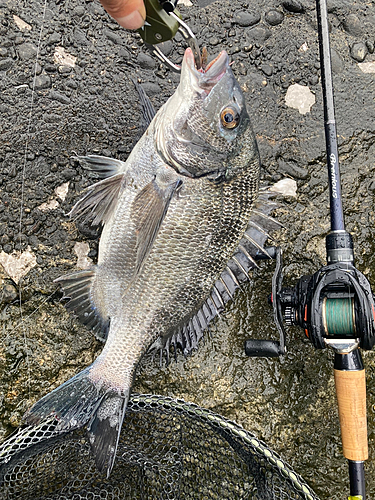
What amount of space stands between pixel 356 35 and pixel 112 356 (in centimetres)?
262

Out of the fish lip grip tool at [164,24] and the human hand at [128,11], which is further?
the fish lip grip tool at [164,24]

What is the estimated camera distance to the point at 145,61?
103 inches

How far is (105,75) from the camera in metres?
2.57

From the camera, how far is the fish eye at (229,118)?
6.61 ft

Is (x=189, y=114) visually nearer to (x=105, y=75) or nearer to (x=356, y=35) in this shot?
(x=105, y=75)

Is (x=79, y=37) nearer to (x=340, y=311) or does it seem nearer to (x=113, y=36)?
(x=113, y=36)

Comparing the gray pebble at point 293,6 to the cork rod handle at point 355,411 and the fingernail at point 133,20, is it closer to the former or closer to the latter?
the fingernail at point 133,20

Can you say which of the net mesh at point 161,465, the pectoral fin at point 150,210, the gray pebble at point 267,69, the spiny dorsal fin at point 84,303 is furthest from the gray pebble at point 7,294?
the gray pebble at point 267,69

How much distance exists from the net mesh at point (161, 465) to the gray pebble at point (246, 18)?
2413mm

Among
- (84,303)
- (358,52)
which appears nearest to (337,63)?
(358,52)

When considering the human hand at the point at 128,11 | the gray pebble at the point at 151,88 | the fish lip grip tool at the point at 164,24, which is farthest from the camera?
the gray pebble at the point at 151,88

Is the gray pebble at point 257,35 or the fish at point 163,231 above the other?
the gray pebble at point 257,35

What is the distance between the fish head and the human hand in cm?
28

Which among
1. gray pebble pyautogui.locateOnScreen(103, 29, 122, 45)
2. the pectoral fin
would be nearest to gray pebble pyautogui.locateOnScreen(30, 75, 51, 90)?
gray pebble pyautogui.locateOnScreen(103, 29, 122, 45)
